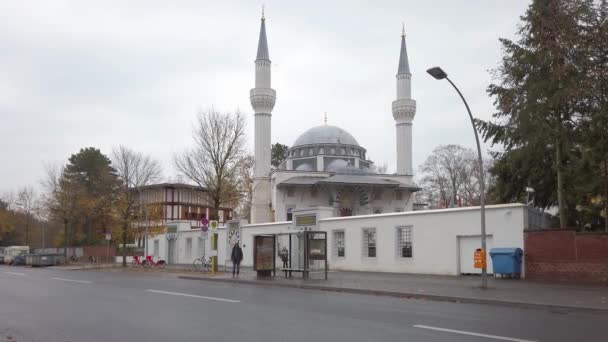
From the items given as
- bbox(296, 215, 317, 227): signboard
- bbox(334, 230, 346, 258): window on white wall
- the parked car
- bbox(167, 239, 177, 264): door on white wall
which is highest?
bbox(296, 215, 317, 227): signboard

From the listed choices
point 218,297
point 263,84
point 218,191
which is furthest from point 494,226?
point 263,84

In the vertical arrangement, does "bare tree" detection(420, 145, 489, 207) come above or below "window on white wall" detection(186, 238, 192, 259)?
above

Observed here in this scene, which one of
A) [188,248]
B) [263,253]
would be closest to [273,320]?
[263,253]

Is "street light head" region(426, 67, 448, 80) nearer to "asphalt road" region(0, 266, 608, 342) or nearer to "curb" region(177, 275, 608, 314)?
"curb" region(177, 275, 608, 314)

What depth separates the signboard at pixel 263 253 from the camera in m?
25.0

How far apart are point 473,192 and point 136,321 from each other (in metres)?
62.5

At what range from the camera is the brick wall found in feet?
68.8

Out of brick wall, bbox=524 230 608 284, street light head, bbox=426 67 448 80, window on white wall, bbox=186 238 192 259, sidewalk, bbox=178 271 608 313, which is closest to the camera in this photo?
sidewalk, bbox=178 271 608 313

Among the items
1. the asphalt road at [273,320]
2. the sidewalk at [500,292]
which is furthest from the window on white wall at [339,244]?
the asphalt road at [273,320]

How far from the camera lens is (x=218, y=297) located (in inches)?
639

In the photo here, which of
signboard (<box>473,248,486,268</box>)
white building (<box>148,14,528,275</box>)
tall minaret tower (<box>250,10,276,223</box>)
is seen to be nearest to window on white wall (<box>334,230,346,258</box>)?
white building (<box>148,14,528,275</box>)

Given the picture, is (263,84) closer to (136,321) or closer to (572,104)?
(572,104)

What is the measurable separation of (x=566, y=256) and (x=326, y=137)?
63861 millimetres

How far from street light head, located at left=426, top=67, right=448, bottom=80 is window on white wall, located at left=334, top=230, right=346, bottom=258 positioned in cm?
1539
